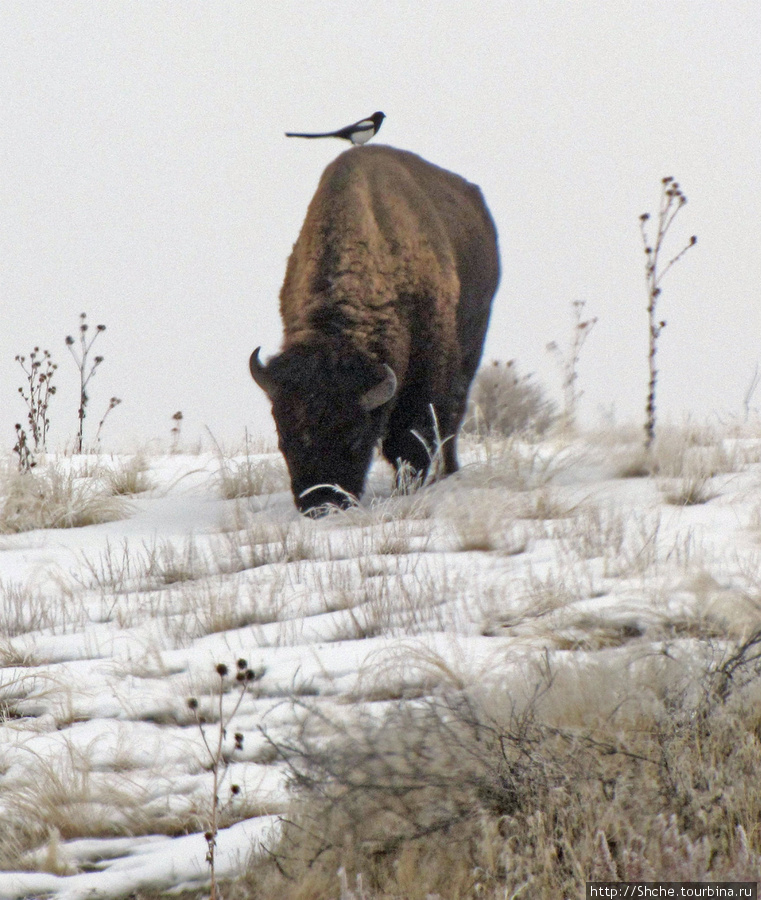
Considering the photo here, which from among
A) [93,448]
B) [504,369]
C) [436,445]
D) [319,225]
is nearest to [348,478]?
[436,445]

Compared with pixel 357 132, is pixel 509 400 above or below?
below

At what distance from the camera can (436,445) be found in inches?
297

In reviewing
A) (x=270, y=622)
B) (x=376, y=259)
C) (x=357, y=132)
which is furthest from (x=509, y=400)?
(x=270, y=622)

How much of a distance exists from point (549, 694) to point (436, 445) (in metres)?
4.66

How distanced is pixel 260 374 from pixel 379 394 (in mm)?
804

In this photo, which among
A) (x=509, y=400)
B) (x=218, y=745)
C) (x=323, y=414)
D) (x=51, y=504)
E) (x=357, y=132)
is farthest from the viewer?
(x=509, y=400)

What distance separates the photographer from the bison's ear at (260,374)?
661 cm

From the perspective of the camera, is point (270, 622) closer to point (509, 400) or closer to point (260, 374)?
point (260, 374)

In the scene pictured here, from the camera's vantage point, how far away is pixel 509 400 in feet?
42.1

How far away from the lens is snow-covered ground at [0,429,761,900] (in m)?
2.81

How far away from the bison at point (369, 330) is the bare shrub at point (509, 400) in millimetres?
3848

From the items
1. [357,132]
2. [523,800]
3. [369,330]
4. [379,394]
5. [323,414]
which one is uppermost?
[357,132]

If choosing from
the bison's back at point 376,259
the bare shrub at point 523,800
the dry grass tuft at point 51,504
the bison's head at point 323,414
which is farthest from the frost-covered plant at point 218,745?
the bison's back at point 376,259

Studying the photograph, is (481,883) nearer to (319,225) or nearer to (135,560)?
(135,560)
